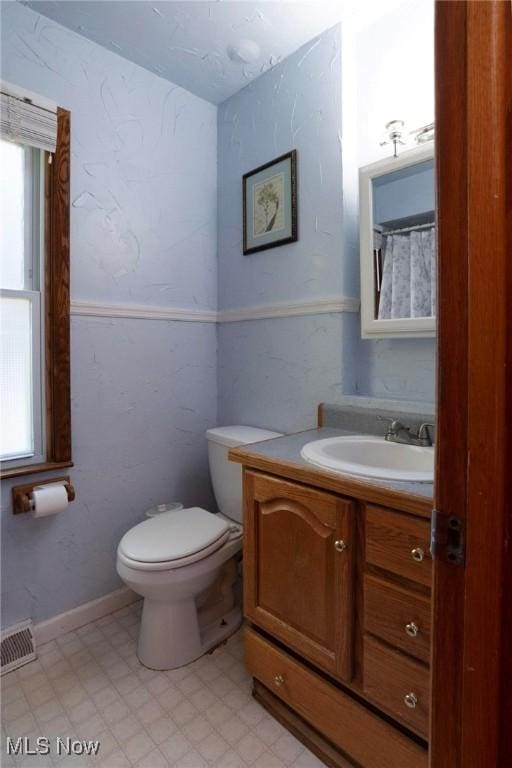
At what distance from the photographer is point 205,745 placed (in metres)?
1.17

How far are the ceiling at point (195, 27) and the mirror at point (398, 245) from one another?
65 centimetres

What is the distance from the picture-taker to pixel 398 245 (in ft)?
4.80

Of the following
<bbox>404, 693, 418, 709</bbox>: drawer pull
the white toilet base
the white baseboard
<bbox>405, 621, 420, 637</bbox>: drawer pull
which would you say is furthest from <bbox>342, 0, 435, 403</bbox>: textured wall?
the white baseboard

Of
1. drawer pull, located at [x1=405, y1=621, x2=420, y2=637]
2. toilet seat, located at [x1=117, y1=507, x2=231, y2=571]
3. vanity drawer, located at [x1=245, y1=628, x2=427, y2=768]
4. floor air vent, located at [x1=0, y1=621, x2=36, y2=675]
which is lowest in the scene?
floor air vent, located at [x1=0, y1=621, x2=36, y2=675]

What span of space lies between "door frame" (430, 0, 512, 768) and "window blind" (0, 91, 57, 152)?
153 cm

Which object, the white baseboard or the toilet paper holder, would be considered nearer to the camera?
the toilet paper holder

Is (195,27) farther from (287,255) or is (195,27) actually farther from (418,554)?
(418,554)

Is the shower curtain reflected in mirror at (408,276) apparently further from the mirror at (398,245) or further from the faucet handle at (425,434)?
the faucet handle at (425,434)

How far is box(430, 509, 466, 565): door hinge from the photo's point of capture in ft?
1.43

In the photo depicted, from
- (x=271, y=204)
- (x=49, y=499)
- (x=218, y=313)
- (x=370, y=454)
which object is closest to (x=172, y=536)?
(x=49, y=499)

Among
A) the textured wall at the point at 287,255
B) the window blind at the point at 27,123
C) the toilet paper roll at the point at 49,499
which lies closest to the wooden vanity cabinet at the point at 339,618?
the textured wall at the point at 287,255

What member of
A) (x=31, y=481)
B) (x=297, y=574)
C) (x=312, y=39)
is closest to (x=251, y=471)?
(x=297, y=574)

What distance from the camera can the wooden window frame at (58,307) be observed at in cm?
156

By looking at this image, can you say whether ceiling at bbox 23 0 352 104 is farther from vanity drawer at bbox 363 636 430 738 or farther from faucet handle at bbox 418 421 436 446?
vanity drawer at bbox 363 636 430 738
